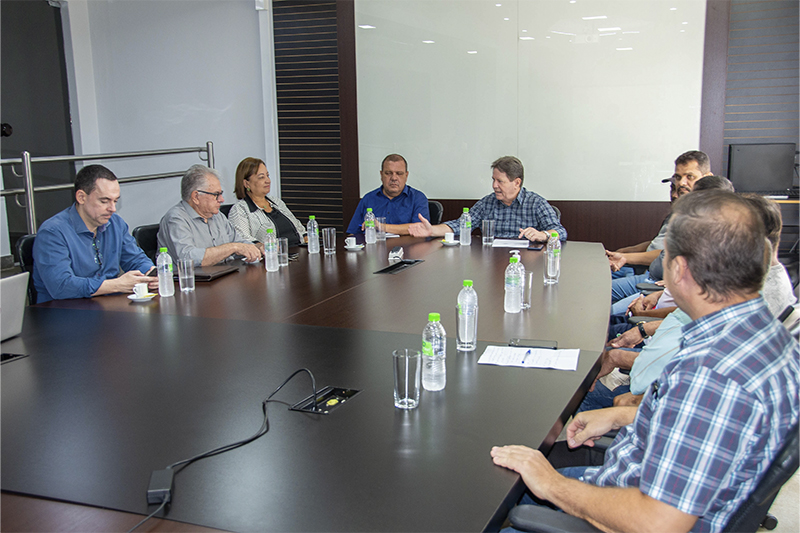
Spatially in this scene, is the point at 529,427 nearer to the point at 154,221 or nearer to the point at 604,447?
the point at 604,447

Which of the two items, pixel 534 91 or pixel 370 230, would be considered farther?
pixel 534 91

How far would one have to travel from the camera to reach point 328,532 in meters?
1.05

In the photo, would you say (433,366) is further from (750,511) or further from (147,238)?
(147,238)

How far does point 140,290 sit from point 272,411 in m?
1.46

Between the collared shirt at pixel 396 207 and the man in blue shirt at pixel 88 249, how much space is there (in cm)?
201

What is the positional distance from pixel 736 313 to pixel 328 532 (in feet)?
2.78

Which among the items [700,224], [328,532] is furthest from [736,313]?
[328,532]

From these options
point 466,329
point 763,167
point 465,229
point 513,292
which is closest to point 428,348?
point 466,329

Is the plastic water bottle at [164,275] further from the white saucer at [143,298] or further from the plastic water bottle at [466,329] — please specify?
the plastic water bottle at [466,329]

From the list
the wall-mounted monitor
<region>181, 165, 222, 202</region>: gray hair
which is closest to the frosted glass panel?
the wall-mounted monitor

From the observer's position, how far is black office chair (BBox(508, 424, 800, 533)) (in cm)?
106

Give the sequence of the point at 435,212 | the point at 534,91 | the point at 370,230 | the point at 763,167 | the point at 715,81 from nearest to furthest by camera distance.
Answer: the point at 370,230
the point at 763,167
the point at 715,81
the point at 435,212
the point at 534,91

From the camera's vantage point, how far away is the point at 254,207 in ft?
14.7

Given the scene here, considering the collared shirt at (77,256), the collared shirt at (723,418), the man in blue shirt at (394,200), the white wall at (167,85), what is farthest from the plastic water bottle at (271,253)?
the white wall at (167,85)
